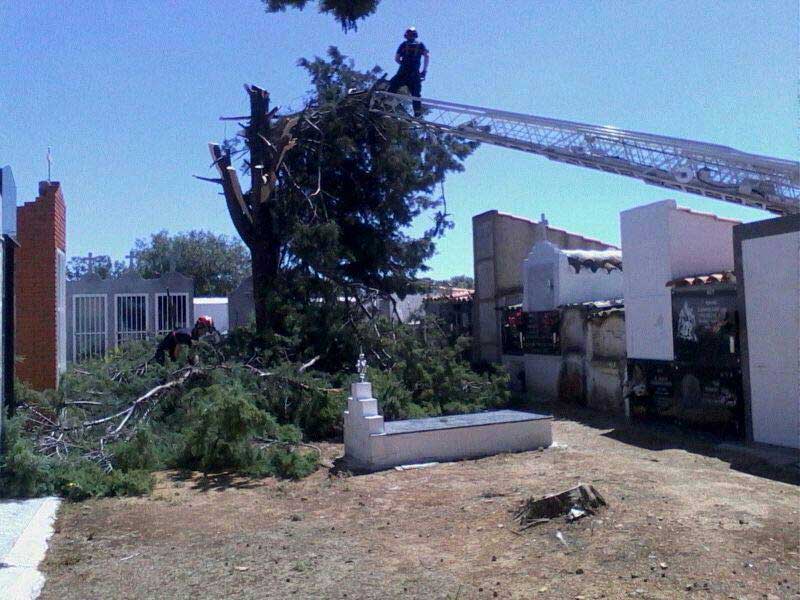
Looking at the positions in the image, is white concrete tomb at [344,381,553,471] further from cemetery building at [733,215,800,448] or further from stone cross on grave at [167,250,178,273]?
stone cross on grave at [167,250,178,273]

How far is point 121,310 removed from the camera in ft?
67.3

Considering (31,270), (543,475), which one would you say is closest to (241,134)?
(31,270)

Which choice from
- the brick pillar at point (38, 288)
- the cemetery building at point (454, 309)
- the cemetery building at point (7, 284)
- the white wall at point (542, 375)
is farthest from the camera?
the cemetery building at point (454, 309)

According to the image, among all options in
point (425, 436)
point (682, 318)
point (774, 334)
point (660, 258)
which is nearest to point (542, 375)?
point (660, 258)

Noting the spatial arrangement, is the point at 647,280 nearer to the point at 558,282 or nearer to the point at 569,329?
the point at 569,329

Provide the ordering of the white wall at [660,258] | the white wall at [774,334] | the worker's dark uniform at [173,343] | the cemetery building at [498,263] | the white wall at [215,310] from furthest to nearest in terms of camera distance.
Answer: the white wall at [215,310]
the cemetery building at [498,263]
the white wall at [660,258]
the worker's dark uniform at [173,343]
the white wall at [774,334]

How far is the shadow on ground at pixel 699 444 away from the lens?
9685 millimetres

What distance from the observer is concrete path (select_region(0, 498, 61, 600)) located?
18.8 feet

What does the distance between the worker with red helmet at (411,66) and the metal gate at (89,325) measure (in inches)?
407

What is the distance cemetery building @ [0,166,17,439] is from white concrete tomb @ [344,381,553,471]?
15.0 ft

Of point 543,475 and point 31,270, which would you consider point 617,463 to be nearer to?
point 543,475

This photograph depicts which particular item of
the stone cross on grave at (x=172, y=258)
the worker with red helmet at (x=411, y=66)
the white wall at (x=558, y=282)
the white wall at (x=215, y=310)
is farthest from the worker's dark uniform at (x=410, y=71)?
the stone cross on grave at (x=172, y=258)

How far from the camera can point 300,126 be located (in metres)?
16.9

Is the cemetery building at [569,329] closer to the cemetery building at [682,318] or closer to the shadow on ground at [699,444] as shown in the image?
the shadow on ground at [699,444]
